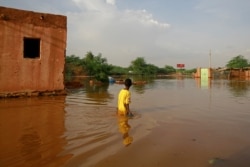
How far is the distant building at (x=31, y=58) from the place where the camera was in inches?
512

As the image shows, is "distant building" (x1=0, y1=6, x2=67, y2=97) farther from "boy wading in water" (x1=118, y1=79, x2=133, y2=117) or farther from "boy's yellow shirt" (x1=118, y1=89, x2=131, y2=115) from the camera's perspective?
"boy's yellow shirt" (x1=118, y1=89, x2=131, y2=115)

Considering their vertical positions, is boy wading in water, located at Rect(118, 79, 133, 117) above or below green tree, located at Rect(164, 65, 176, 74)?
below

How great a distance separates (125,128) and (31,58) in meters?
8.45

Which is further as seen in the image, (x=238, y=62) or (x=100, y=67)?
(x=238, y=62)

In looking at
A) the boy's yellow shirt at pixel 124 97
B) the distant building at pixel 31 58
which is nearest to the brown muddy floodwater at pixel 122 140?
the boy's yellow shirt at pixel 124 97

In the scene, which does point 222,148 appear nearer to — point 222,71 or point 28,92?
point 28,92

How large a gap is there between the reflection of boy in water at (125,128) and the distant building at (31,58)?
23.0ft

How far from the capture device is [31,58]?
13680 millimetres

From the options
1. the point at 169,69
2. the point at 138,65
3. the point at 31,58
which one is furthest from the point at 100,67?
the point at 169,69

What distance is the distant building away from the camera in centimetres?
1301

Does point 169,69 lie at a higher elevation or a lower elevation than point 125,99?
higher

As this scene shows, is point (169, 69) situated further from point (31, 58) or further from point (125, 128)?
point (125, 128)

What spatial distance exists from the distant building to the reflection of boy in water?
702cm

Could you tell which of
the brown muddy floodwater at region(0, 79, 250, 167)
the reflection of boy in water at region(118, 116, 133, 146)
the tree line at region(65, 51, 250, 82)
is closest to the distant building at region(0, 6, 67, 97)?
the brown muddy floodwater at region(0, 79, 250, 167)
